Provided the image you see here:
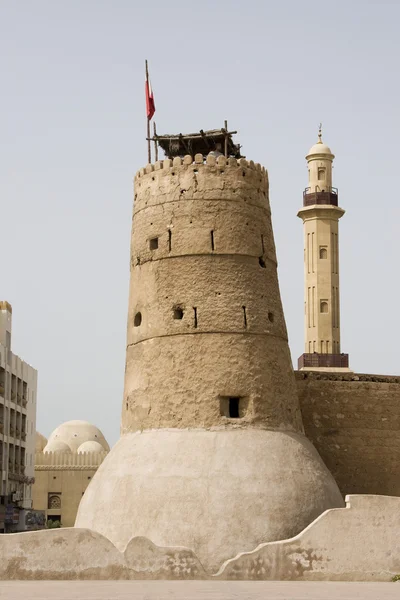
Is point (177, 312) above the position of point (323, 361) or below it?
below

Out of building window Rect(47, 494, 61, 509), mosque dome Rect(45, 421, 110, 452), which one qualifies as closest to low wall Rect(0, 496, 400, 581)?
building window Rect(47, 494, 61, 509)

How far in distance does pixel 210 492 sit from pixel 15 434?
22920mm

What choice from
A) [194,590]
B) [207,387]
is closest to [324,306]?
[207,387]

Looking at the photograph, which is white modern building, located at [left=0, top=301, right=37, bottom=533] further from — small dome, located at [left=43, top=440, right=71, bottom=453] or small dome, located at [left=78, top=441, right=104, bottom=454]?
small dome, located at [left=43, top=440, right=71, bottom=453]

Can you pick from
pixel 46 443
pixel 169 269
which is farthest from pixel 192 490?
pixel 46 443

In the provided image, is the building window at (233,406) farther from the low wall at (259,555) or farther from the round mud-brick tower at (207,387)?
the low wall at (259,555)

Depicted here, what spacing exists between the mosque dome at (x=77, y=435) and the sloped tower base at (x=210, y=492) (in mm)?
31207

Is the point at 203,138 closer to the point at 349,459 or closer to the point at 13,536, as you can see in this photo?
the point at 349,459

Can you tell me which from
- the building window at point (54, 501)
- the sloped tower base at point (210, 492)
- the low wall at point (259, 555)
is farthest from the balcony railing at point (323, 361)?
the low wall at point (259, 555)

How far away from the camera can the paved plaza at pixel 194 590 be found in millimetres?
17391

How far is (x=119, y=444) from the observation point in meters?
24.4

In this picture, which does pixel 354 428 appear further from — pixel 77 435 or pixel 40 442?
pixel 40 442

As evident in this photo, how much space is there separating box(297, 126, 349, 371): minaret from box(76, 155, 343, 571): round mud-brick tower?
61.4 ft

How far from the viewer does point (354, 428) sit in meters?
26.3
